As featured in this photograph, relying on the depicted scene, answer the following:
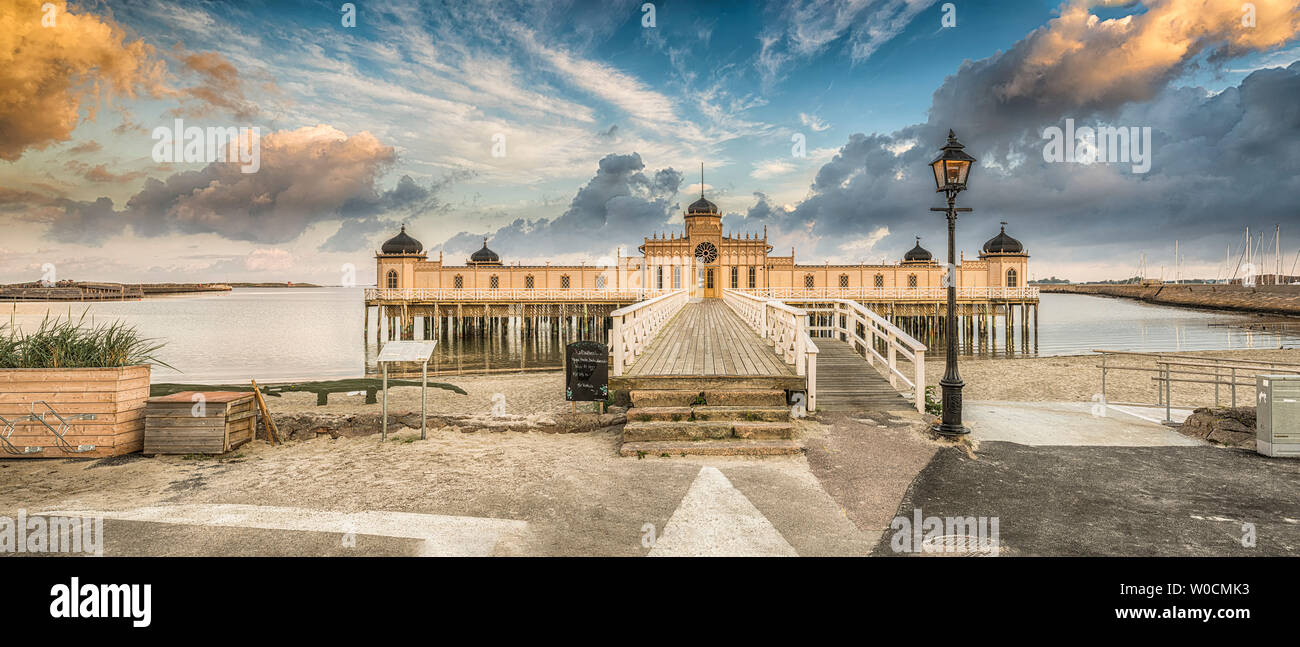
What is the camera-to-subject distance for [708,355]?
10484 mm

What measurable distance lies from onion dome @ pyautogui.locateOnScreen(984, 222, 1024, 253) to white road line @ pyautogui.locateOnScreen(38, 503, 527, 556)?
53.1m

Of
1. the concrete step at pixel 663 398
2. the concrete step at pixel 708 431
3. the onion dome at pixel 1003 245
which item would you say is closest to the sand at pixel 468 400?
the concrete step at pixel 663 398

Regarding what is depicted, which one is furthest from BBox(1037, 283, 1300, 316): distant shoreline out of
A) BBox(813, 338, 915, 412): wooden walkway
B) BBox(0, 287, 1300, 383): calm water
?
BBox(813, 338, 915, 412): wooden walkway

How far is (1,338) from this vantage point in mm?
7508

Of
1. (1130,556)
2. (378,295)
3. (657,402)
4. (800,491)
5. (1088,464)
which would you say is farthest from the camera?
(378,295)

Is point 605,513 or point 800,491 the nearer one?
point 605,513

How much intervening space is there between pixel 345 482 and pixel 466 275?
43.4 metres

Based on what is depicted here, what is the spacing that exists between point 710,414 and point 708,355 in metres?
2.95

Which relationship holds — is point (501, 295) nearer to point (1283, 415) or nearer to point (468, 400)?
point (468, 400)

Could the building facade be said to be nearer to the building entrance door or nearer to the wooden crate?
the building entrance door

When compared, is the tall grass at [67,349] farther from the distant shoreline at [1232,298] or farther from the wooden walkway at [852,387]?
the distant shoreline at [1232,298]

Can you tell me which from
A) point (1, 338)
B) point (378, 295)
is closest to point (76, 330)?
point (1, 338)

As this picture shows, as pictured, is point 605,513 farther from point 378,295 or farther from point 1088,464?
point 378,295

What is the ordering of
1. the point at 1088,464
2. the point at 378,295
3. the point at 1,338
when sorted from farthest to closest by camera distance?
the point at 378,295 → the point at 1,338 → the point at 1088,464
